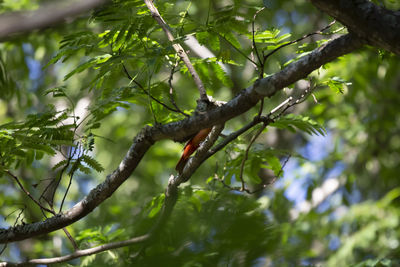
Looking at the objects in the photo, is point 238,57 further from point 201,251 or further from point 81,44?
point 201,251

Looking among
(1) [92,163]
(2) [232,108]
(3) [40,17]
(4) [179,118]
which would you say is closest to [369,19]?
(2) [232,108]

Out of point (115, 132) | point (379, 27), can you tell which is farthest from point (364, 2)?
point (115, 132)

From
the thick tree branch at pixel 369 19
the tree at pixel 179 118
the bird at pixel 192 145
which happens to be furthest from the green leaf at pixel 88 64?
the thick tree branch at pixel 369 19

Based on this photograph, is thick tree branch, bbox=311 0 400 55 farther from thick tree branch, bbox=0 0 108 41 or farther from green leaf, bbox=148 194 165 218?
green leaf, bbox=148 194 165 218

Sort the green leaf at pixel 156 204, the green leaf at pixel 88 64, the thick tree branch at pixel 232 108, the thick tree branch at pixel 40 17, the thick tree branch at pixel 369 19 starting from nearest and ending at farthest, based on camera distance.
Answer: the thick tree branch at pixel 40 17 → the thick tree branch at pixel 369 19 → the thick tree branch at pixel 232 108 → the green leaf at pixel 88 64 → the green leaf at pixel 156 204

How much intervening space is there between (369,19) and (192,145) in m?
1.11

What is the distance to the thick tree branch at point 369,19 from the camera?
1.38 meters

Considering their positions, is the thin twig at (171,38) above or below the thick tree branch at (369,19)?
above

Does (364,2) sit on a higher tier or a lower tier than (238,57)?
lower

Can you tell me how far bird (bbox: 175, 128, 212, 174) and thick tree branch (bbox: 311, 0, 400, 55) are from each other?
0.86m

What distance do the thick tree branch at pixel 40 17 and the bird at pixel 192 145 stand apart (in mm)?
809

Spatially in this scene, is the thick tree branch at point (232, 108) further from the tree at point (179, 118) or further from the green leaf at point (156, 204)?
the green leaf at point (156, 204)

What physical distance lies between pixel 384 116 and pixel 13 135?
546cm

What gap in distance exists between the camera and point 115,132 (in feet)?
29.1
